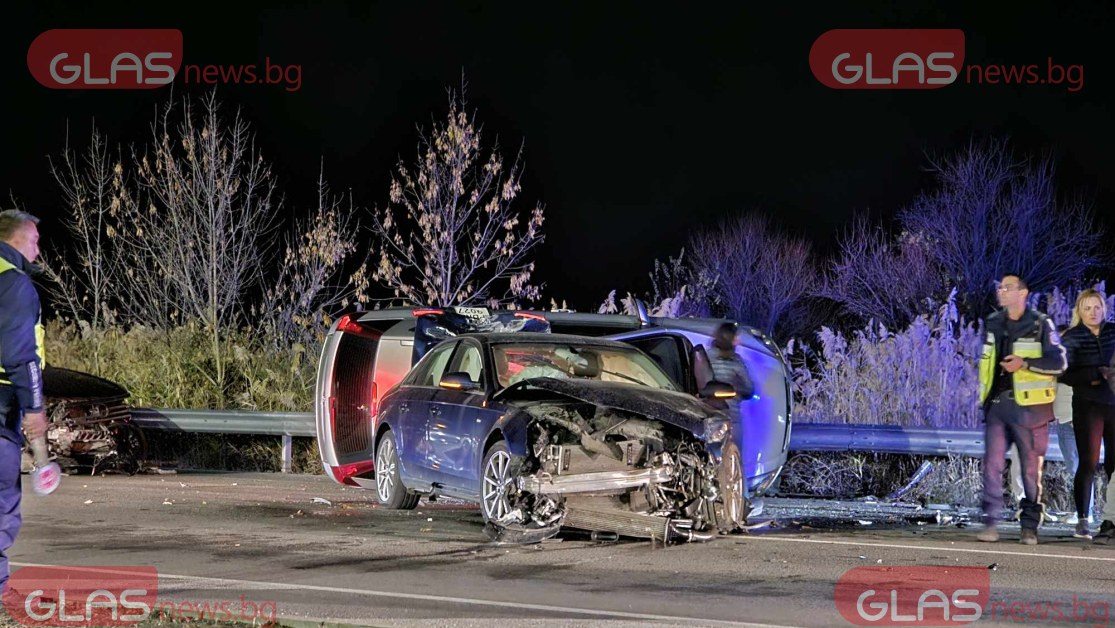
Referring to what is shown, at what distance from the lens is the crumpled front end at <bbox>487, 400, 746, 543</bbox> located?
10.2 metres

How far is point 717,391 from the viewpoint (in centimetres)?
1130

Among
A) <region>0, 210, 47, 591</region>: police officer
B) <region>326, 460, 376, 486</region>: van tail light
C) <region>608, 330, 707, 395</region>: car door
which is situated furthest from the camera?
<region>326, 460, 376, 486</region>: van tail light

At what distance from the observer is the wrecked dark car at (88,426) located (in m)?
16.5

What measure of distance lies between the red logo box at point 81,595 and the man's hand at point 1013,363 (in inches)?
238

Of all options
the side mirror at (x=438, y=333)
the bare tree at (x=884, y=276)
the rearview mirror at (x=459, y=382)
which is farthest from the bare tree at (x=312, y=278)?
the bare tree at (x=884, y=276)

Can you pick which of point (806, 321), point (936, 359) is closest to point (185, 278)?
point (936, 359)

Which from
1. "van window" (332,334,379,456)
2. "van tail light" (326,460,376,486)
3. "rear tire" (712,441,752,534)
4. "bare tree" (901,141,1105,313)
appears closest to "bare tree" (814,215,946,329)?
"bare tree" (901,141,1105,313)

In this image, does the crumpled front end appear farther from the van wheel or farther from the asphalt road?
the van wheel

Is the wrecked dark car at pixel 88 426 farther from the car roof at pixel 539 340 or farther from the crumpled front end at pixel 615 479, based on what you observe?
the crumpled front end at pixel 615 479

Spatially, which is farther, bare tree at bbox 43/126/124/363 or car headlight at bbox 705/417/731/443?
bare tree at bbox 43/126/124/363

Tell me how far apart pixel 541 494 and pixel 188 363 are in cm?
1105

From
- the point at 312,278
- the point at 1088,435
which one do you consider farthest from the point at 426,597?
the point at 312,278

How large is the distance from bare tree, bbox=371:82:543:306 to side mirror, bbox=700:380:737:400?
15408 mm

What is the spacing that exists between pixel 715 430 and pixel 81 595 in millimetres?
4316
